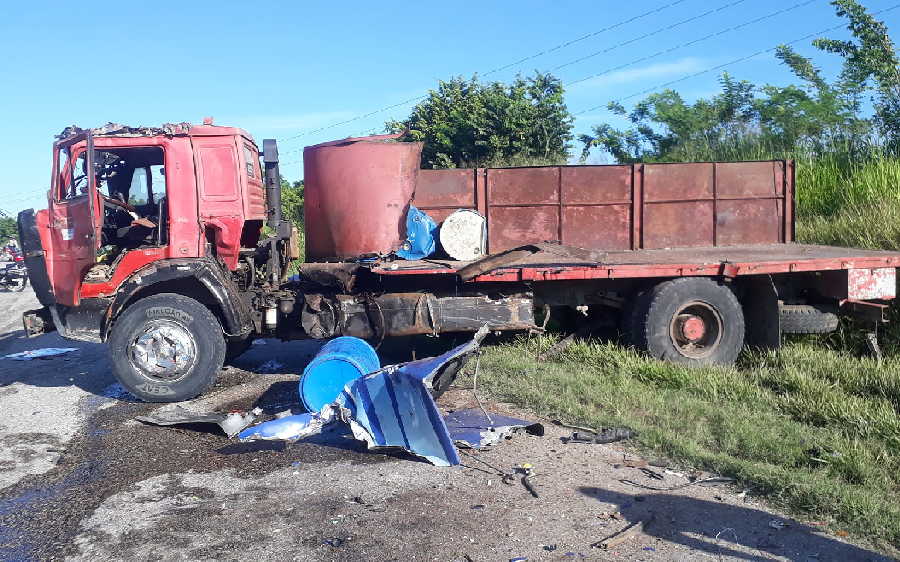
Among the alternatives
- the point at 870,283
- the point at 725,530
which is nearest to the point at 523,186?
the point at 870,283

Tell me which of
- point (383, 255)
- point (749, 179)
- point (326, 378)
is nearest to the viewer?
point (326, 378)

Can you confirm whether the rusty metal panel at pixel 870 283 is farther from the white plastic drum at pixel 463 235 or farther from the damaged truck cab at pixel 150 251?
the damaged truck cab at pixel 150 251

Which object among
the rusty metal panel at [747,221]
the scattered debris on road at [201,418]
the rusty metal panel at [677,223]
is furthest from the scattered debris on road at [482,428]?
the rusty metal panel at [747,221]

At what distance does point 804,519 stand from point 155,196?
245 inches

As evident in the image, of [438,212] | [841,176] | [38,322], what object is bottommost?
[38,322]

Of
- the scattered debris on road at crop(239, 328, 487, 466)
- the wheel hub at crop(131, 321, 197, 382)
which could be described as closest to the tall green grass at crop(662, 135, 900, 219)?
the scattered debris on road at crop(239, 328, 487, 466)

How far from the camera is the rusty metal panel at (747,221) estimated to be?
788cm

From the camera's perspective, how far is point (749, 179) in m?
7.86

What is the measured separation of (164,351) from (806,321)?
6319mm

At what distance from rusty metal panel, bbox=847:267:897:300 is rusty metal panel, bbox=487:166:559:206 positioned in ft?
10.1

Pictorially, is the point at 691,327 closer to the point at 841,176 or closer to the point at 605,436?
the point at 605,436

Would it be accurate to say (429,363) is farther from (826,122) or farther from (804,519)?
(826,122)

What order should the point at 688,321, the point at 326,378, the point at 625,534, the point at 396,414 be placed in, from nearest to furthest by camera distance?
the point at 625,534
the point at 396,414
the point at 326,378
the point at 688,321

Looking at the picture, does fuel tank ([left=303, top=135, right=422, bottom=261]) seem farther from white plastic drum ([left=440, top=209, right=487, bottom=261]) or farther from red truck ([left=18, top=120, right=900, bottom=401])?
white plastic drum ([left=440, top=209, right=487, bottom=261])
